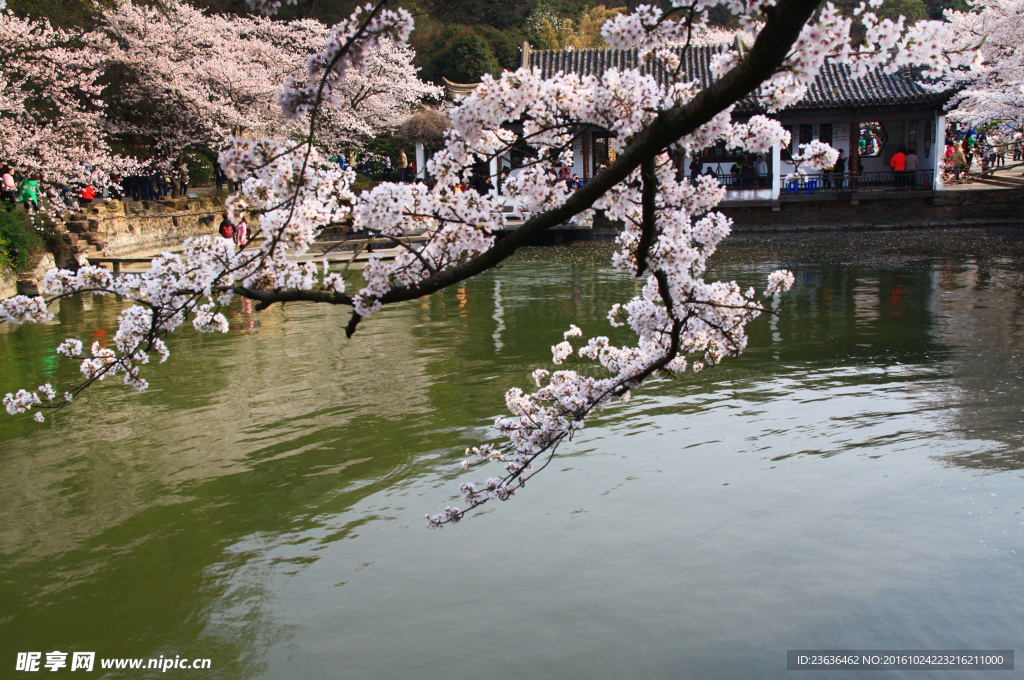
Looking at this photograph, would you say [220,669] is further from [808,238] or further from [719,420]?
[808,238]

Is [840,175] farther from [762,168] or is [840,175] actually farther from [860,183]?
[762,168]

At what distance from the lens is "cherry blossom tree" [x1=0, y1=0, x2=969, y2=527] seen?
2.96m

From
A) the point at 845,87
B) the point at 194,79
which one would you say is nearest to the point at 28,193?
the point at 194,79

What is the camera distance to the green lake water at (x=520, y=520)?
208 inches

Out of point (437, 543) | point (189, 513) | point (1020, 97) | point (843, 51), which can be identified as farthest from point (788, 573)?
point (1020, 97)

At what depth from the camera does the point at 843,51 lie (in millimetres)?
3012

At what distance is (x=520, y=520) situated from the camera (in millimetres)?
6891

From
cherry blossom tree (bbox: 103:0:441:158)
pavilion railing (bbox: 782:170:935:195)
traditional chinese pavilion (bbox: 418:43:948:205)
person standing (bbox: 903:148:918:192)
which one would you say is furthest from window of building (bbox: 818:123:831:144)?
cherry blossom tree (bbox: 103:0:441:158)

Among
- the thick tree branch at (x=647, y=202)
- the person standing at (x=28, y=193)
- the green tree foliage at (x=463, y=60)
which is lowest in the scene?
the thick tree branch at (x=647, y=202)

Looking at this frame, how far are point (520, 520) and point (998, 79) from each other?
88.7ft

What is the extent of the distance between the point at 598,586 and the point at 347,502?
2649 mm

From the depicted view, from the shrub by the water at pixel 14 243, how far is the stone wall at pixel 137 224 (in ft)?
7.55

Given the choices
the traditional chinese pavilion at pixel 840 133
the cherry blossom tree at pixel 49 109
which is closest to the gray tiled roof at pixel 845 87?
the traditional chinese pavilion at pixel 840 133

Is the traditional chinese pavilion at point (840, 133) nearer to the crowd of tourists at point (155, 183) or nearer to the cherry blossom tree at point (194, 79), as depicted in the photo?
the cherry blossom tree at point (194, 79)
